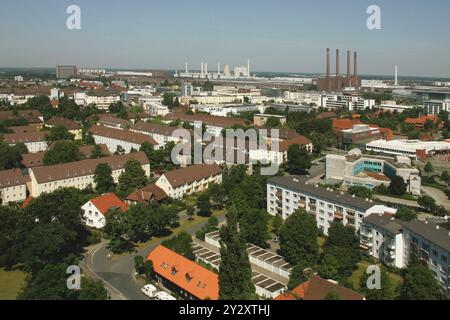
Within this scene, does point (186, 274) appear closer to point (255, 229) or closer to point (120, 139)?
point (255, 229)

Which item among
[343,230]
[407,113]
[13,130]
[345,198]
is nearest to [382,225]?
[343,230]

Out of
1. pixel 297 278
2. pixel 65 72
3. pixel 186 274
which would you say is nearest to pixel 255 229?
pixel 297 278

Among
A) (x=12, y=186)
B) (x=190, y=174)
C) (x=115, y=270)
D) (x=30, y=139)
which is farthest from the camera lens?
(x=30, y=139)

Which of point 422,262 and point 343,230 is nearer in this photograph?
point 422,262

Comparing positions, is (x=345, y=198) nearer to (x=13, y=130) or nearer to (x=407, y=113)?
(x=13, y=130)

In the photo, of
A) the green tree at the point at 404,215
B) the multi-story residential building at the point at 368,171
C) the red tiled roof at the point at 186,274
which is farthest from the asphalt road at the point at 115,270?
the multi-story residential building at the point at 368,171

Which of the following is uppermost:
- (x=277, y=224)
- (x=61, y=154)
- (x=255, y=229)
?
(x=61, y=154)
